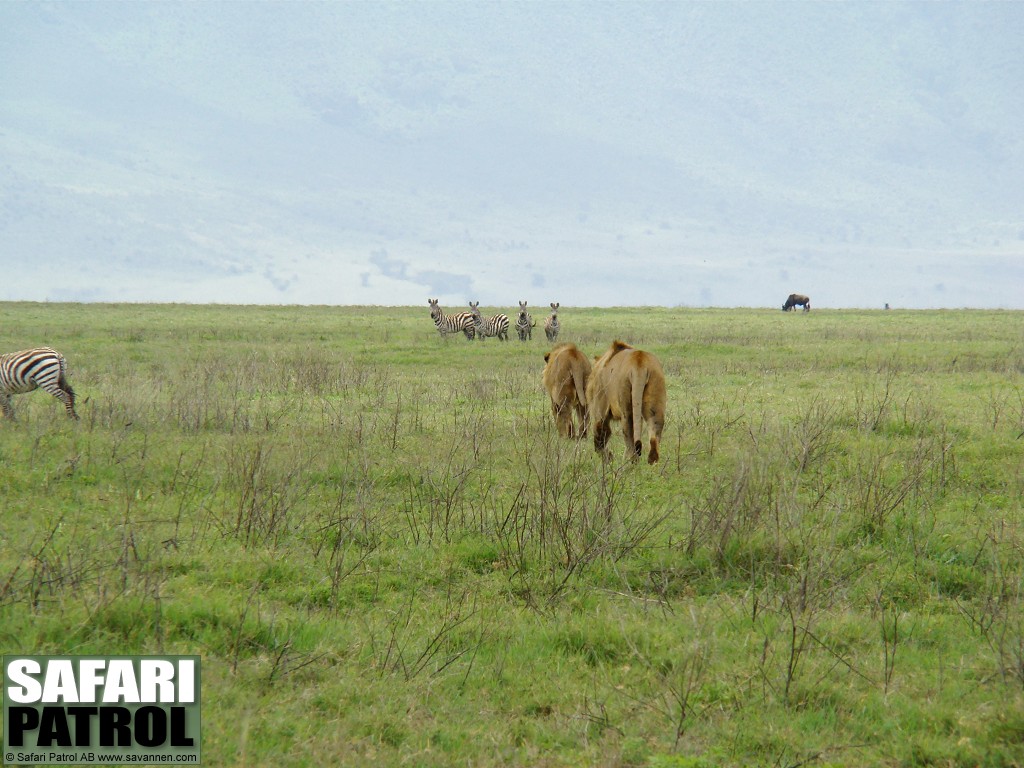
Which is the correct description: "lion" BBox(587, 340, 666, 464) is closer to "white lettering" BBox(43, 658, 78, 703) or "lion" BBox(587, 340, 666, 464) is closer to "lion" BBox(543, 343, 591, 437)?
"lion" BBox(543, 343, 591, 437)

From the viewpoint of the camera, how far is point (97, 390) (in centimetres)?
1428

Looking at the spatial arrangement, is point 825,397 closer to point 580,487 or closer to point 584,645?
point 580,487

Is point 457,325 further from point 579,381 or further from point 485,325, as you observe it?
point 579,381

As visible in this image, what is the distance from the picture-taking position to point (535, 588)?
17.3 feet

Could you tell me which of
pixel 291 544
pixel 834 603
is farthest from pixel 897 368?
pixel 291 544

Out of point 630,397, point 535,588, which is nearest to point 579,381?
point 630,397

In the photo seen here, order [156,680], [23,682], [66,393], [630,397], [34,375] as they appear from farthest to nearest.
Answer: [66,393], [34,375], [630,397], [156,680], [23,682]

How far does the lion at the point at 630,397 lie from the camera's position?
8.37 meters

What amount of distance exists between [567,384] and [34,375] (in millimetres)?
7704

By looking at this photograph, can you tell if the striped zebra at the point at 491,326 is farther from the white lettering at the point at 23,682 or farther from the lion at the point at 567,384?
the white lettering at the point at 23,682

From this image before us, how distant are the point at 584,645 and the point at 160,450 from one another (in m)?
6.18

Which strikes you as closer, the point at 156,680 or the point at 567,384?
the point at 156,680

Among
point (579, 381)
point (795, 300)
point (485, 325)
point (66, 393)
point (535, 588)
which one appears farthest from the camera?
point (795, 300)

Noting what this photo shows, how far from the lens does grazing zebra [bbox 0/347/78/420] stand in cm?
1158
